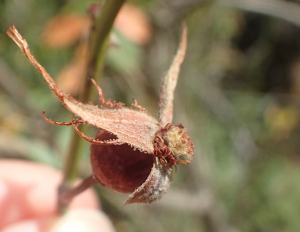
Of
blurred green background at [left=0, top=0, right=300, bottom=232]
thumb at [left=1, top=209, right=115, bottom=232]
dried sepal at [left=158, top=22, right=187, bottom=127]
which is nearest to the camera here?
dried sepal at [left=158, top=22, right=187, bottom=127]

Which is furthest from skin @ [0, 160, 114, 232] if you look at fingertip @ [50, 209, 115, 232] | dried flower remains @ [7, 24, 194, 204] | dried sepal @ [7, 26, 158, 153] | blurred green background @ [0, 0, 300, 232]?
dried sepal @ [7, 26, 158, 153]

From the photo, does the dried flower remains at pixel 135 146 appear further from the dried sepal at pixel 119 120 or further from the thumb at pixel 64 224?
the thumb at pixel 64 224

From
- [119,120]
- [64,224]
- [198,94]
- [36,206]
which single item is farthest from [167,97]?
[198,94]

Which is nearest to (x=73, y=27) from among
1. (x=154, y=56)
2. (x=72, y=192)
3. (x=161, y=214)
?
(x=154, y=56)

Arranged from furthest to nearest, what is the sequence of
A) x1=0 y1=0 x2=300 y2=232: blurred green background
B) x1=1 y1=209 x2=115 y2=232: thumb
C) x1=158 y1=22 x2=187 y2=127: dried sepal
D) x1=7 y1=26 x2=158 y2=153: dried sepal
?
x1=0 y1=0 x2=300 y2=232: blurred green background, x1=1 y1=209 x2=115 y2=232: thumb, x1=158 y1=22 x2=187 y2=127: dried sepal, x1=7 y1=26 x2=158 y2=153: dried sepal

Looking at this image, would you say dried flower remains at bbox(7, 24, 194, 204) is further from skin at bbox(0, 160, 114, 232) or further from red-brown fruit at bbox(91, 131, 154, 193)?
skin at bbox(0, 160, 114, 232)

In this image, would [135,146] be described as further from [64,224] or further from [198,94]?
[198,94]
